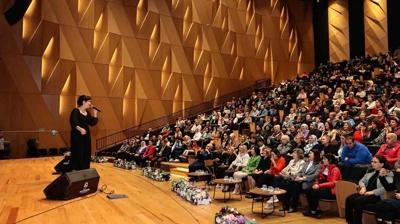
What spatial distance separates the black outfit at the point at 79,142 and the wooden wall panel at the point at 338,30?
19068 millimetres

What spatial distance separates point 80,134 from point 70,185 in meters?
0.79

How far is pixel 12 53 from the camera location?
13.6 m

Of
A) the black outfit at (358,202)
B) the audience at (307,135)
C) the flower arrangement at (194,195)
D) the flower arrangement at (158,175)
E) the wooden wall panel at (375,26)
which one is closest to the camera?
the black outfit at (358,202)

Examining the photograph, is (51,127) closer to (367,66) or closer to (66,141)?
(66,141)

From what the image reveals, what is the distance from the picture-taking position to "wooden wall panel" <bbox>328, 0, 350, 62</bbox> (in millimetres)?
21984

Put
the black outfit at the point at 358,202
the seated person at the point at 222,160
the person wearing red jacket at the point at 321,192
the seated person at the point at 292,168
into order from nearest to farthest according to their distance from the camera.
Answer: the black outfit at the point at 358,202, the person wearing red jacket at the point at 321,192, the seated person at the point at 292,168, the seated person at the point at 222,160

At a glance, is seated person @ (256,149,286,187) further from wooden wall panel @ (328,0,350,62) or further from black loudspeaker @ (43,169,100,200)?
wooden wall panel @ (328,0,350,62)

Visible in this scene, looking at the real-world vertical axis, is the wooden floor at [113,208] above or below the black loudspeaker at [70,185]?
below

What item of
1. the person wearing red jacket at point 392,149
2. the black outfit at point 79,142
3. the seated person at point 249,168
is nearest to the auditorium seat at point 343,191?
the person wearing red jacket at point 392,149

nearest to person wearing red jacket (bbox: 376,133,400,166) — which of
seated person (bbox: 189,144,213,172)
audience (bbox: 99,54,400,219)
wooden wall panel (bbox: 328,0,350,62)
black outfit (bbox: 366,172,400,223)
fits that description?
audience (bbox: 99,54,400,219)

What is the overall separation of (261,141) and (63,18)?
33.0 feet

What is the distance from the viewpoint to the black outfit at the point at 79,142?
574 centimetres

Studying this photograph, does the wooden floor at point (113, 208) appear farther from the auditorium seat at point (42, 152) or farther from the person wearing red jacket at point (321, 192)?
the auditorium seat at point (42, 152)

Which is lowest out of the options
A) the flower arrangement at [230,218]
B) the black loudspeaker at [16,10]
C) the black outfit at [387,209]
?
the flower arrangement at [230,218]
